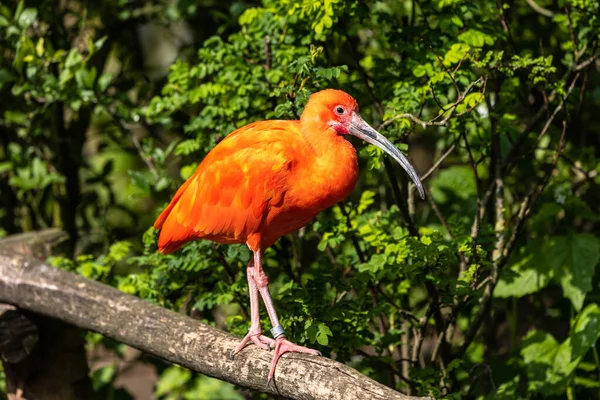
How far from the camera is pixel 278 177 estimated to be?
3406mm

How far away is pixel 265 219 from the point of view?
352 cm

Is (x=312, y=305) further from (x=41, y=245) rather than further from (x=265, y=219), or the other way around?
(x=41, y=245)

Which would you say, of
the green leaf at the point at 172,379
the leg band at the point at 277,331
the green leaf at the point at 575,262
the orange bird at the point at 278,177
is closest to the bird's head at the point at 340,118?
the orange bird at the point at 278,177

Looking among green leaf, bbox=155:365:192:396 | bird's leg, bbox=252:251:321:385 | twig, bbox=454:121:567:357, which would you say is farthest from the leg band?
green leaf, bbox=155:365:192:396

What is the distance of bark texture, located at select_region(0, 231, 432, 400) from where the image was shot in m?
3.02

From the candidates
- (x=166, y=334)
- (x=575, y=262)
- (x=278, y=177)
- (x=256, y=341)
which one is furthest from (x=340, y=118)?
(x=575, y=262)

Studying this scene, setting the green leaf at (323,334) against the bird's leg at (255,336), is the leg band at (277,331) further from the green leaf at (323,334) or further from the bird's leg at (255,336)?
the green leaf at (323,334)

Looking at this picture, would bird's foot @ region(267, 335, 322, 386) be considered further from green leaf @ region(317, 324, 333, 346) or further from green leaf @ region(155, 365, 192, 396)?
green leaf @ region(155, 365, 192, 396)

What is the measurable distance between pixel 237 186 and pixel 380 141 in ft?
1.79

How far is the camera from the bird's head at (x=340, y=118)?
341cm

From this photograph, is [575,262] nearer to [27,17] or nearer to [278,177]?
[278,177]

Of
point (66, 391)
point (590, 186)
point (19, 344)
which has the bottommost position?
point (66, 391)

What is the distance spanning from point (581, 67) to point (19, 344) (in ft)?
8.87

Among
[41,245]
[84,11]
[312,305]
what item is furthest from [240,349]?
[84,11]
